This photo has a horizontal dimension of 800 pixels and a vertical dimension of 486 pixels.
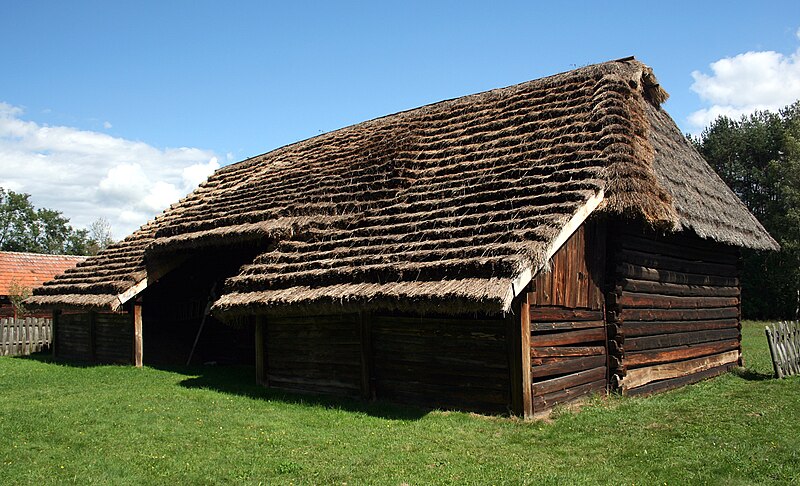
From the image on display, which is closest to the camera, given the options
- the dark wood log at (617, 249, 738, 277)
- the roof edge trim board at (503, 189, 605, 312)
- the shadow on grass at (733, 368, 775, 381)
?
the roof edge trim board at (503, 189, 605, 312)

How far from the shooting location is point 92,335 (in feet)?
57.9

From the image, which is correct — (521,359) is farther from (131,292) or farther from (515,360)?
(131,292)

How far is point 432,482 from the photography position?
659cm

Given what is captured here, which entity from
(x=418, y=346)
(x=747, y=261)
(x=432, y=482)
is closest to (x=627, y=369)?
(x=418, y=346)

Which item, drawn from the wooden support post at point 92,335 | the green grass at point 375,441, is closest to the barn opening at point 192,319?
the wooden support post at point 92,335

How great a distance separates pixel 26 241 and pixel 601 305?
73.3 m

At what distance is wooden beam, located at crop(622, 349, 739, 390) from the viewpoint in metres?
11.7

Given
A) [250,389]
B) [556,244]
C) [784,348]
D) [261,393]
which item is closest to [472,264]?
[556,244]

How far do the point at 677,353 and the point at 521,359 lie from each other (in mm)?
5552

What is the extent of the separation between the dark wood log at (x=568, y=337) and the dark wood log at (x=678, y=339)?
73cm

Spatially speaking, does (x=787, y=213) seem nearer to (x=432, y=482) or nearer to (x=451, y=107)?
(x=451, y=107)

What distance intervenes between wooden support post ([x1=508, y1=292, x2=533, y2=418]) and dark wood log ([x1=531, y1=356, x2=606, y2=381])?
0.37m

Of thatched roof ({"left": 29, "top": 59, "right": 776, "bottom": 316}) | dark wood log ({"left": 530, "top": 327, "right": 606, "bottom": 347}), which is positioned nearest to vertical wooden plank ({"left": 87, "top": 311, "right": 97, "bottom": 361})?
thatched roof ({"left": 29, "top": 59, "right": 776, "bottom": 316})

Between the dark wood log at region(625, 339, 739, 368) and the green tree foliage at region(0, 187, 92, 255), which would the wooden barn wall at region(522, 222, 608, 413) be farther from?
the green tree foliage at region(0, 187, 92, 255)
